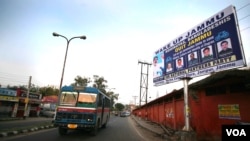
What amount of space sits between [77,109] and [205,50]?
8220 mm

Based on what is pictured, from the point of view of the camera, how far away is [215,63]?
9.72 meters

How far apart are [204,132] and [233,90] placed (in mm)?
3221

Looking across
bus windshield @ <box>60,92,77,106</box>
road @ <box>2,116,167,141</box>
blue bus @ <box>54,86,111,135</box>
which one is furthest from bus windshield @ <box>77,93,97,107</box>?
road @ <box>2,116,167,141</box>

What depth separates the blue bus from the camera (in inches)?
437

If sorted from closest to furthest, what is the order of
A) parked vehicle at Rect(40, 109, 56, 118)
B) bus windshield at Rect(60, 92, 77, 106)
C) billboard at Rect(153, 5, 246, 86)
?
billboard at Rect(153, 5, 246, 86) → bus windshield at Rect(60, 92, 77, 106) → parked vehicle at Rect(40, 109, 56, 118)

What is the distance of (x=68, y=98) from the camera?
1178cm

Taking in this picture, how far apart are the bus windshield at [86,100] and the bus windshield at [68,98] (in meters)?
0.31

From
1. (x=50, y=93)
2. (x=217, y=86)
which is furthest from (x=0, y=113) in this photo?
(x=50, y=93)

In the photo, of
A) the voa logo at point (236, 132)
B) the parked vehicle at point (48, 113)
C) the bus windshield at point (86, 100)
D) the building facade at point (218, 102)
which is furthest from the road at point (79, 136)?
the parked vehicle at point (48, 113)

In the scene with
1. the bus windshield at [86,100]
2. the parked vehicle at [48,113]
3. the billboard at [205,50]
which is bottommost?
the parked vehicle at [48,113]

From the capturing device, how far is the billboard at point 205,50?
8961 mm

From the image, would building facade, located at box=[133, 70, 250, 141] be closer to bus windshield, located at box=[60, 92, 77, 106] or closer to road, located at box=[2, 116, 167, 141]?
road, located at box=[2, 116, 167, 141]

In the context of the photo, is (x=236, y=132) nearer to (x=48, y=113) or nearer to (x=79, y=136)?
(x=79, y=136)

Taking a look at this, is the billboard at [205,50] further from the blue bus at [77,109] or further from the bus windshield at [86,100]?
the blue bus at [77,109]
